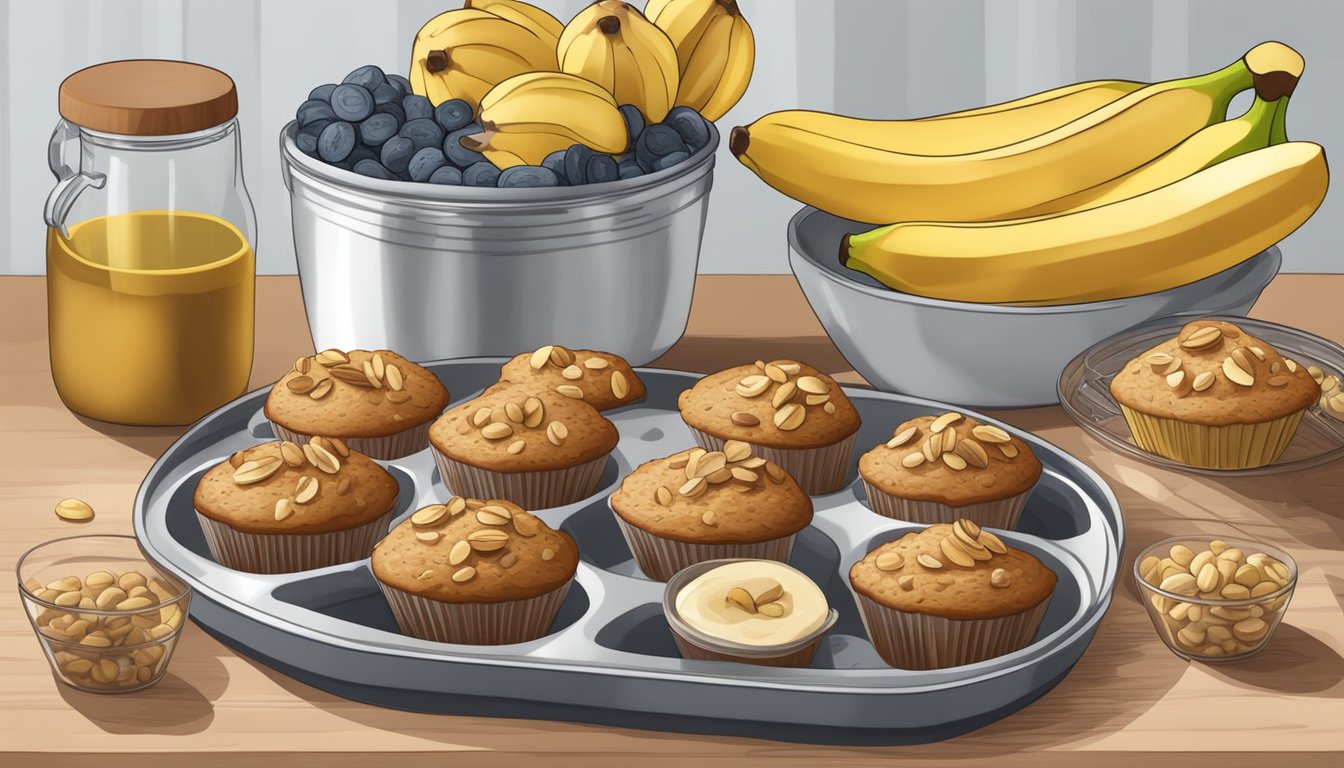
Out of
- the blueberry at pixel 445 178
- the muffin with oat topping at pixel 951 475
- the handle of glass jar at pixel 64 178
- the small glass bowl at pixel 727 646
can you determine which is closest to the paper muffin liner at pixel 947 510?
the muffin with oat topping at pixel 951 475

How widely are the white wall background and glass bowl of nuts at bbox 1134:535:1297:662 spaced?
1.28m

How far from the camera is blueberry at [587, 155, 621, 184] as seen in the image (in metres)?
1.48

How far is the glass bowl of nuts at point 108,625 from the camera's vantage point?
1.11m

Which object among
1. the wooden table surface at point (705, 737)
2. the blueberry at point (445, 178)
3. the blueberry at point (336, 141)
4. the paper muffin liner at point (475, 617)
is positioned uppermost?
the blueberry at point (336, 141)

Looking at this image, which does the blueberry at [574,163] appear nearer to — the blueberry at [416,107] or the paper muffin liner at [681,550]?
the blueberry at [416,107]

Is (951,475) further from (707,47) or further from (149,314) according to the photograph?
(149,314)

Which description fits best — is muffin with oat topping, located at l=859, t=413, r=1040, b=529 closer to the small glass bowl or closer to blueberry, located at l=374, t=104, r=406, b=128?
the small glass bowl

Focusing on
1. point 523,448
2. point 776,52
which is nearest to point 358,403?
point 523,448

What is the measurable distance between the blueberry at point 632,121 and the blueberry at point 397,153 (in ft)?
0.67

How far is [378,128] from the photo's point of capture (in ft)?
4.91

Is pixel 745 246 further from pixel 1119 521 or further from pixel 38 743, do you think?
pixel 38 743

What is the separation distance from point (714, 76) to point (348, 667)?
2.63 feet

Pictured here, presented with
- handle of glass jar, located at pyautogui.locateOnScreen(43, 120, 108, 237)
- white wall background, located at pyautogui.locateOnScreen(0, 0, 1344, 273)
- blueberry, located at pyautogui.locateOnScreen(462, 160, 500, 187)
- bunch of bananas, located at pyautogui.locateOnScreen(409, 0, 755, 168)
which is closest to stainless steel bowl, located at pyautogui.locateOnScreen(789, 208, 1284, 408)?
bunch of bananas, located at pyautogui.locateOnScreen(409, 0, 755, 168)

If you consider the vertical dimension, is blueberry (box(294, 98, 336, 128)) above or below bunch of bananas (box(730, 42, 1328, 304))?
above
